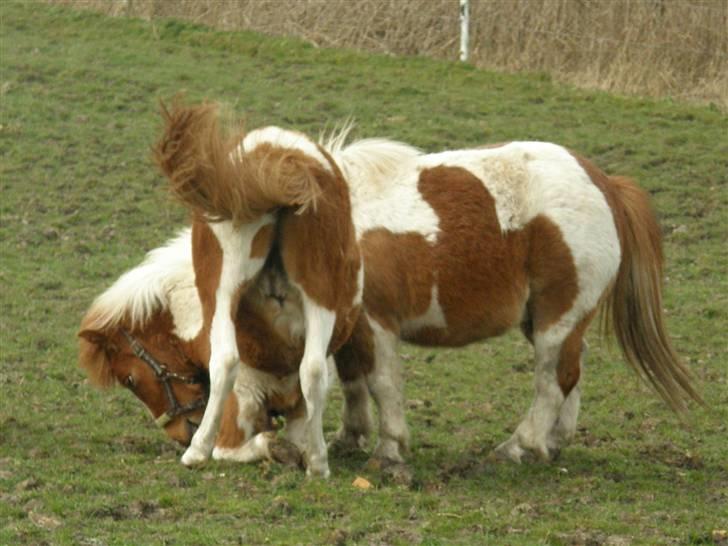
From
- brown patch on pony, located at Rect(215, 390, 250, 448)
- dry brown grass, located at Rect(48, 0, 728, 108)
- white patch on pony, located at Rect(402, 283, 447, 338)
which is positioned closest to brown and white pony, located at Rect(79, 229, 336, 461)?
brown patch on pony, located at Rect(215, 390, 250, 448)

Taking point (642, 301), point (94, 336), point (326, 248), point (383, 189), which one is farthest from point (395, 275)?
point (94, 336)

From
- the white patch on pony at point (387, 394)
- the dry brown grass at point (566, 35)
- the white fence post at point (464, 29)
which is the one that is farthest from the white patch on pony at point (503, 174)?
the white fence post at point (464, 29)

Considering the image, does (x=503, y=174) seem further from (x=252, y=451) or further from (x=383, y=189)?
(x=252, y=451)

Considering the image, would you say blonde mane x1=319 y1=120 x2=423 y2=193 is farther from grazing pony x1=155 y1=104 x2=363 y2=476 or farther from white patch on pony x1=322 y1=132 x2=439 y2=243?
grazing pony x1=155 y1=104 x2=363 y2=476

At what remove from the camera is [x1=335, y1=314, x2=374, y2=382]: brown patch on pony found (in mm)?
6949

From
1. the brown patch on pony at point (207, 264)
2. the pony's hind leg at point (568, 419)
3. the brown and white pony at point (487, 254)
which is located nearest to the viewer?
the brown patch on pony at point (207, 264)

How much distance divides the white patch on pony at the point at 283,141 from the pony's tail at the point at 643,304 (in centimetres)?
175

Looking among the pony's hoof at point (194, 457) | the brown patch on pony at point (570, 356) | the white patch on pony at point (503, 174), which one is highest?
the white patch on pony at point (503, 174)

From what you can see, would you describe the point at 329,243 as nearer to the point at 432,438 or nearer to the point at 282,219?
the point at 282,219

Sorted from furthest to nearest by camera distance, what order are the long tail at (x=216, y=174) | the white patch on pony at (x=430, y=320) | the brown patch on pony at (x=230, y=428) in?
the white patch on pony at (x=430, y=320) < the brown patch on pony at (x=230, y=428) < the long tail at (x=216, y=174)

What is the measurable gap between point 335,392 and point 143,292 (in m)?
1.95

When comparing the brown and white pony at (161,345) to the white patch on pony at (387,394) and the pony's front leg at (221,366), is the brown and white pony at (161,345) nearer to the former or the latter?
the white patch on pony at (387,394)

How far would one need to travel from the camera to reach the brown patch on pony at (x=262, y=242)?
6230 mm

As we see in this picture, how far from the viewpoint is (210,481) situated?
6.38 meters
